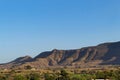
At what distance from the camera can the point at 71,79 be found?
102 meters

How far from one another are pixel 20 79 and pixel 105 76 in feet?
114

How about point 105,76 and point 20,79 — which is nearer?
point 20,79

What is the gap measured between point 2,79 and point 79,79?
2838 centimetres

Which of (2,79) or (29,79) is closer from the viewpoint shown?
(29,79)

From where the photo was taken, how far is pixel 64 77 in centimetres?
10631

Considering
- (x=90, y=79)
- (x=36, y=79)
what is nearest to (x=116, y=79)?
(x=90, y=79)

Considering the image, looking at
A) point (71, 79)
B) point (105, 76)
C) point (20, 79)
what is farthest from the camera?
point (105, 76)

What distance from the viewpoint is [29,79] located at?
99812mm

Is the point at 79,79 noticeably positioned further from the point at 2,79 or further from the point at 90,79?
the point at 2,79

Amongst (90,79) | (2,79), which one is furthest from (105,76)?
(2,79)

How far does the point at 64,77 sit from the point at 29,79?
13.3m

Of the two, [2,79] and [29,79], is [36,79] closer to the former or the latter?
[29,79]

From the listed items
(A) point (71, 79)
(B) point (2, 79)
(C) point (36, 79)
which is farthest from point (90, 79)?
(B) point (2, 79)

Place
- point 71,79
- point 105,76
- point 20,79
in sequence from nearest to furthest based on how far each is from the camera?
1. point 20,79
2. point 71,79
3. point 105,76
